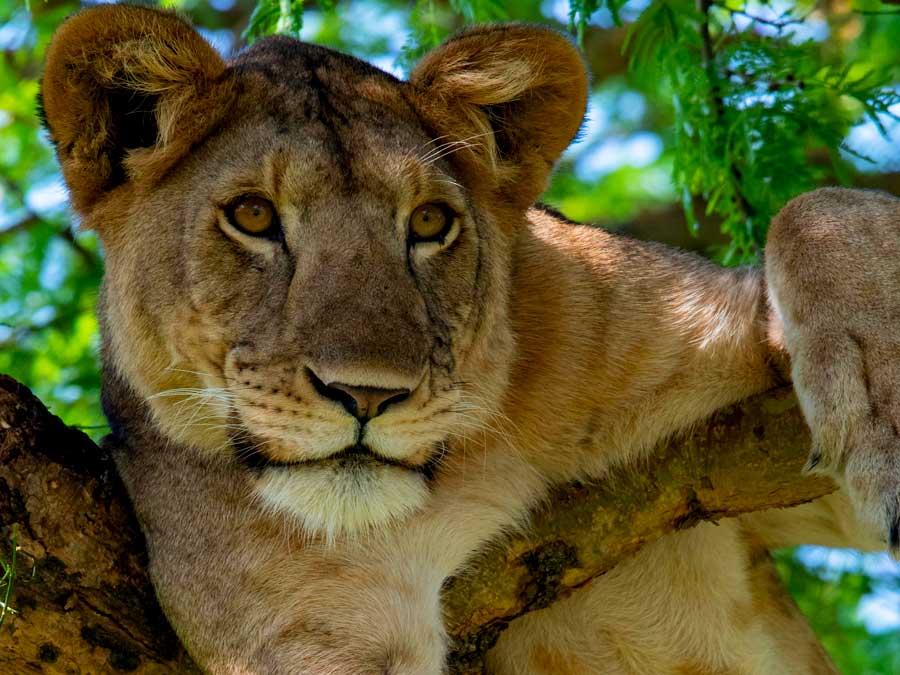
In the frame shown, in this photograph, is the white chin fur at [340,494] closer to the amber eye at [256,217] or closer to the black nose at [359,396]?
the black nose at [359,396]

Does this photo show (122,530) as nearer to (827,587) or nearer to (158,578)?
(158,578)

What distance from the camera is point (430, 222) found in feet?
13.7

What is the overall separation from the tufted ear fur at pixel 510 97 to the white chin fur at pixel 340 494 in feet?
4.00

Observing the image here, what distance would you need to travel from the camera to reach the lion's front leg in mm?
3531

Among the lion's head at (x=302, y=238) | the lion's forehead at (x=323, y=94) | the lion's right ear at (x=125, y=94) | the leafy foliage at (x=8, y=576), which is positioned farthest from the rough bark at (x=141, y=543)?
the lion's forehead at (x=323, y=94)

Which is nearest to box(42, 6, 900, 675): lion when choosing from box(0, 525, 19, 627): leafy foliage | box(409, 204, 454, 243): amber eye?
box(409, 204, 454, 243): amber eye

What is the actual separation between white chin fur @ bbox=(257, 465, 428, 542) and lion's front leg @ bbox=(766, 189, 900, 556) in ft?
3.99

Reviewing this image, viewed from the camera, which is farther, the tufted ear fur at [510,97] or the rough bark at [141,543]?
the tufted ear fur at [510,97]

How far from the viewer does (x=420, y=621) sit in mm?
4066

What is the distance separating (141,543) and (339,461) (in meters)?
0.89

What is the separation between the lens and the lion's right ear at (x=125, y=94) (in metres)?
4.05

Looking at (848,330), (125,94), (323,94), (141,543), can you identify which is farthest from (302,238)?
(848,330)

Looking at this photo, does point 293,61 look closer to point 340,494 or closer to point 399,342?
point 399,342

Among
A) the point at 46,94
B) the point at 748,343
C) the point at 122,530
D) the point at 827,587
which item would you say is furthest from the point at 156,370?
the point at 827,587
